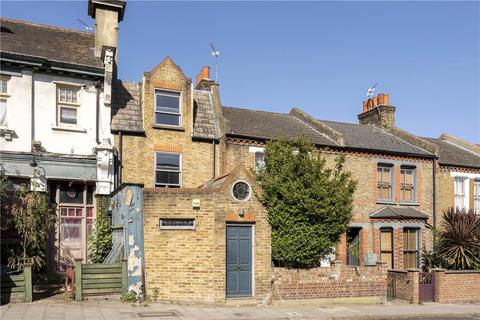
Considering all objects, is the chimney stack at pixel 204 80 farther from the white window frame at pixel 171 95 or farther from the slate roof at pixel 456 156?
the slate roof at pixel 456 156

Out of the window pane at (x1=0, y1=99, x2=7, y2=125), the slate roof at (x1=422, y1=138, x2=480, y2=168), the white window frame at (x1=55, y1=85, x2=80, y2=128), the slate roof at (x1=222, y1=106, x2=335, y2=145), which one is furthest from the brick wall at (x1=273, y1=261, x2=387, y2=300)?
the window pane at (x1=0, y1=99, x2=7, y2=125)

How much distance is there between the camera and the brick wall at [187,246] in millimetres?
15891

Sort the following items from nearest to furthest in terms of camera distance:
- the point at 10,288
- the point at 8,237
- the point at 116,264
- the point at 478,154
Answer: the point at 10,288, the point at 116,264, the point at 8,237, the point at 478,154

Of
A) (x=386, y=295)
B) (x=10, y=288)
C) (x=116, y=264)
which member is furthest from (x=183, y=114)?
(x=386, y=295)

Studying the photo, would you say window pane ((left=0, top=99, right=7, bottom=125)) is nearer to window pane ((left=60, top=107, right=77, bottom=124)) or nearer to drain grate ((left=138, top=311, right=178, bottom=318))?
window pane ((left=60, top=107, right=77, bottom=124))

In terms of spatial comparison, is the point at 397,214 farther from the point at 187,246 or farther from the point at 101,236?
the point at 101,236

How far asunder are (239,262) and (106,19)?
1200cm

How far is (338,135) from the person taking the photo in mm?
23375

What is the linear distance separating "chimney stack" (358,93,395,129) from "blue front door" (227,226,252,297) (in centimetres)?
1446

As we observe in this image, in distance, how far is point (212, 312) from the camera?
14836mm

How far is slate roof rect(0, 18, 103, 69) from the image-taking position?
18.8 metres

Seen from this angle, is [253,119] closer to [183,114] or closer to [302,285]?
[183,114]

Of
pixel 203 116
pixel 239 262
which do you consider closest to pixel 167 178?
pixel 203 116

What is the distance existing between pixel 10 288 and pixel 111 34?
1142 cm
